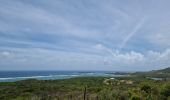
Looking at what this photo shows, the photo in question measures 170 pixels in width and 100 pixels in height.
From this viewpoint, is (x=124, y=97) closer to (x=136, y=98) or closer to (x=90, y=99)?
(x=136, y=98)

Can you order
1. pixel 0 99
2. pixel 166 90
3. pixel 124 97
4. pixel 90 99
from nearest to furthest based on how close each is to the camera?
pixel 90 99
pixel 124 97
pixel 166 90
pixel 0 99

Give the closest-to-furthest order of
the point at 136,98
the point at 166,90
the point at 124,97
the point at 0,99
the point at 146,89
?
the point at 136,98 → the point at 124,97 → the point at 166,90 → the point at 146,89 → the point at 0,99

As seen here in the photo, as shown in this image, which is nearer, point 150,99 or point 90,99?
point 90,99

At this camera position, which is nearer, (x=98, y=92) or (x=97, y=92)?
(x=98, y=92)

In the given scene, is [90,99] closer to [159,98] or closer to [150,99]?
[150,99]

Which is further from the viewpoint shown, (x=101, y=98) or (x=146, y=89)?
(x=146, y=89)

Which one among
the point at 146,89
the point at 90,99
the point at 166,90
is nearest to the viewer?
the point at 90,99

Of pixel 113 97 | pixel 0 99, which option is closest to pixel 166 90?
pixel 113 97

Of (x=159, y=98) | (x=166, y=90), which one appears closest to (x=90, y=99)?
(x=159, y=98)

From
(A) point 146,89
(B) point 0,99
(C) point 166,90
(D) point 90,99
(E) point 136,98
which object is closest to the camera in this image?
(D) point 90,99
